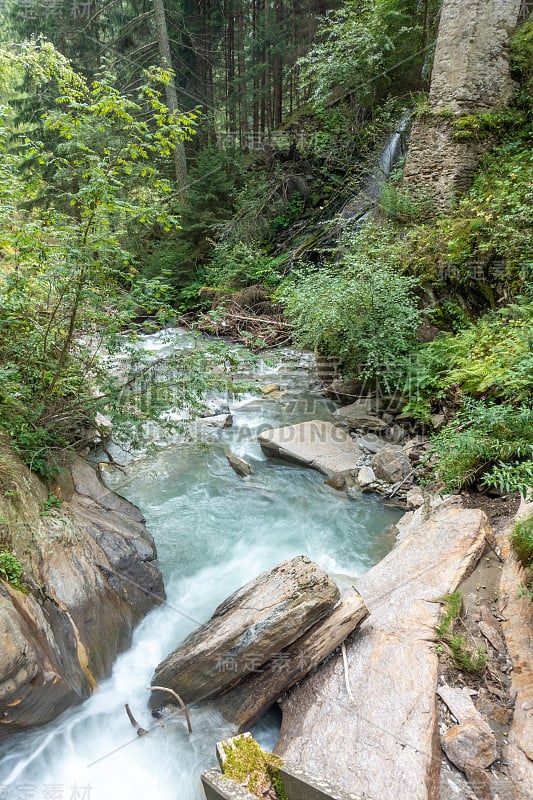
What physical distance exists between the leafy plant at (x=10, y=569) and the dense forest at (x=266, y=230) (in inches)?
46.2

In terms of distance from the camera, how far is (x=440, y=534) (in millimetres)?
4336

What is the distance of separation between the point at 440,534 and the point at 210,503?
3221mm

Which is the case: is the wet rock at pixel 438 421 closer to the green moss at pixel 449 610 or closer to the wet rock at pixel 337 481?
the wet rock at pixel 337 481

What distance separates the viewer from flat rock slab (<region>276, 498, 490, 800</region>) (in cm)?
254

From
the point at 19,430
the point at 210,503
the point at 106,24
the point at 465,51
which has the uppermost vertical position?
the point at 106,24

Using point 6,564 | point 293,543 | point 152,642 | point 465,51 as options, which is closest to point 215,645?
point 152,642

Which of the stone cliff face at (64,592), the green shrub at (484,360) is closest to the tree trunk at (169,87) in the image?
the green shrub at (484,360)

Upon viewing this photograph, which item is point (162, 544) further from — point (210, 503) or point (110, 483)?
point (110, 483)

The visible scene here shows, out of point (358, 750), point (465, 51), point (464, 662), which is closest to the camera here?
point (358, 750)

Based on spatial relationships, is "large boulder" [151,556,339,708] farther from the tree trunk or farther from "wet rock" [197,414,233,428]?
the tree trunk

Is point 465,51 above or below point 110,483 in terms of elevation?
above

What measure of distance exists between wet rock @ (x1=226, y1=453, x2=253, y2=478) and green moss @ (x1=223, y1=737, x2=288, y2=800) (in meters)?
4.31

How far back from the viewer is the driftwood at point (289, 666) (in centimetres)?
330

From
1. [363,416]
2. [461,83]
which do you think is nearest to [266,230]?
[461,83]
